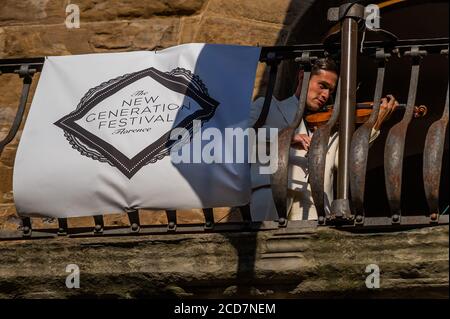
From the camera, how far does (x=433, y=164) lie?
8.33 m

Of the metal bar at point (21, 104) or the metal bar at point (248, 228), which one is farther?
the metal bar at point (21, 104)

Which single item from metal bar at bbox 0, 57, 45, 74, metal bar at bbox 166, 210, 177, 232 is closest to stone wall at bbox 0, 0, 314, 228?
metal bar at bbox 0, 57, 45, 74

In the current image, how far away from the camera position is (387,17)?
10.8 meters

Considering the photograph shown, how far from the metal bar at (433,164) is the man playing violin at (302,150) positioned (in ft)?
1.82

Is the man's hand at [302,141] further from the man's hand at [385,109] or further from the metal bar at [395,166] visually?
the metal bar at [395,166]

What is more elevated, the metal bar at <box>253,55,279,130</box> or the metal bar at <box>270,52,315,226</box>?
the metal bar at <box>253,55,279,130</box>

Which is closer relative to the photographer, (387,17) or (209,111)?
(209,111)

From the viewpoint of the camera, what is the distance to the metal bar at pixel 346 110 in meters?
8.32

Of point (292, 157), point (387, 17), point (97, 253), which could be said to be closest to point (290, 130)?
point (292, 157)

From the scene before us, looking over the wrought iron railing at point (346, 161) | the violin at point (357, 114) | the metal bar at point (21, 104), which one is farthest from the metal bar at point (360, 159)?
the metal bar at point (21, 104)

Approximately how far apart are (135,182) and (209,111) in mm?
479

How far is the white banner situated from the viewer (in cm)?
864

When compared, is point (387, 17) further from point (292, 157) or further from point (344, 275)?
point (344, 275)

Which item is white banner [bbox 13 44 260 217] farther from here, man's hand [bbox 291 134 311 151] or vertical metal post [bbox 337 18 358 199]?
vertical metal post [bbox 337 18 358 199]
